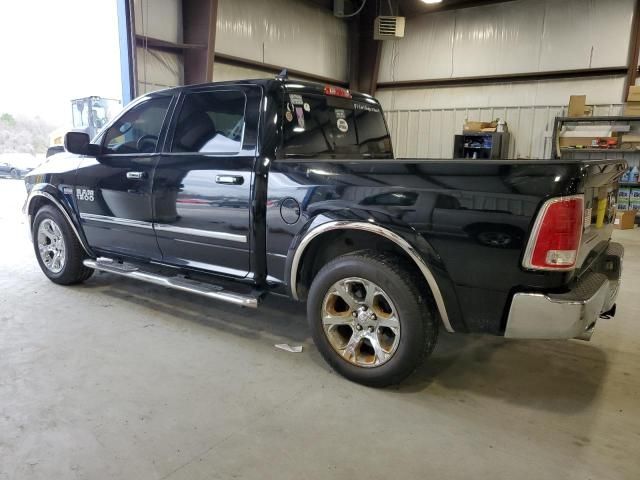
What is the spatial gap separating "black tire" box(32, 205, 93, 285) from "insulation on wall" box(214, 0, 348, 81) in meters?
5.83

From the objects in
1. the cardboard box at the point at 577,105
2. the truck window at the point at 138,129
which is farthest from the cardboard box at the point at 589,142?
the truck window at the point at 138,129

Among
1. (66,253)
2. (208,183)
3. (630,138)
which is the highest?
(630,138)

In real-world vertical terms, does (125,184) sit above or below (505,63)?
below

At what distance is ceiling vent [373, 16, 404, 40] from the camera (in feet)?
33.9

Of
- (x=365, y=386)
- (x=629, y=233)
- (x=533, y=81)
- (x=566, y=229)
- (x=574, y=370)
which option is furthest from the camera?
(x=533, y=81)

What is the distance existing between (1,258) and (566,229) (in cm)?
589

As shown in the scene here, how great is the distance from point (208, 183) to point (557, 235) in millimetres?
2068

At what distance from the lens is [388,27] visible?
1042 centimetres

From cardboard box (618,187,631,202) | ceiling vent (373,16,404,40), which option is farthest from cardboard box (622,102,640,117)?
ceiling vent (373,16,404,40)

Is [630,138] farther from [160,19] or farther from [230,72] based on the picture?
[160,19]

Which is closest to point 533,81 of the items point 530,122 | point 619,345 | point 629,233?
point 530,122

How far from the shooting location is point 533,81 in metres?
10.3

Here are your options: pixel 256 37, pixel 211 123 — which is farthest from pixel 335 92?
pixel 256 37

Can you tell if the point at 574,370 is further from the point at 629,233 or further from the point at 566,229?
the point at 629,233
